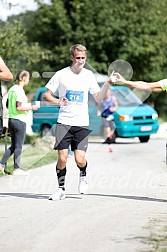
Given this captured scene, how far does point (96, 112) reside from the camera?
25703 mm

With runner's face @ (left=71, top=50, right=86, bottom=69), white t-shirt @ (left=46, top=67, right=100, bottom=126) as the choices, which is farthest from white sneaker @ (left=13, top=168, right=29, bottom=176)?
runner's face @ (left=71, top=50, right=86, bottom=69)

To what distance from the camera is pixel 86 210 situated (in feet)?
32.7

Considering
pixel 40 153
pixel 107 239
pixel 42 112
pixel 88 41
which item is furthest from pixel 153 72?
pixel 107 239

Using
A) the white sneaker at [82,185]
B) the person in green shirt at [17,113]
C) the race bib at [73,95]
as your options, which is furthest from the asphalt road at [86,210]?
the race bib at [73,95]

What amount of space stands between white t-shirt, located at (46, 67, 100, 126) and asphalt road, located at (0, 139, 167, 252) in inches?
42.5

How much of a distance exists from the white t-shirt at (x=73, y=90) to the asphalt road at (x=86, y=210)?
42.5 inches

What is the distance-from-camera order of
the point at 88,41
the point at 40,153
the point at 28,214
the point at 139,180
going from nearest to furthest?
the point at 28,214, the point at 139,180, the point at 40,153, the point at 88,41

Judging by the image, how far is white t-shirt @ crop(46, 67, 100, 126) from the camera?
1092cm

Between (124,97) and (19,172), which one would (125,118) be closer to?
(124,97)

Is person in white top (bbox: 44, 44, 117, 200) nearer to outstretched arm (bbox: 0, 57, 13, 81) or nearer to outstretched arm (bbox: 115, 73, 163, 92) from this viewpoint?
outstretched arm (bbox: 115, 73, 163, 92)

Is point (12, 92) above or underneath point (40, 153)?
above

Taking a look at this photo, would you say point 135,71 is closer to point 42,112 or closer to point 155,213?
point 42,112

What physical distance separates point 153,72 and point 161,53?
1464 millimetres

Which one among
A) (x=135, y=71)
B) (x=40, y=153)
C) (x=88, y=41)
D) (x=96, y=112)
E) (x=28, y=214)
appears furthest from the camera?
(x=135, y=71)
